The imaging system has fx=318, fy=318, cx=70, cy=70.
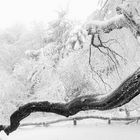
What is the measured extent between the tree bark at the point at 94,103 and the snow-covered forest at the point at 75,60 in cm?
9

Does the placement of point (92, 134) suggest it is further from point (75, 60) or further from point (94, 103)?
point (94, 103)

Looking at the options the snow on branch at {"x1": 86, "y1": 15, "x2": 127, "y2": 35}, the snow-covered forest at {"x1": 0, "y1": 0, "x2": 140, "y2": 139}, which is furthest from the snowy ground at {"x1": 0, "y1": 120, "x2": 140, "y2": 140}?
the snow on branch at {"x1": 86, "y1": 15, "x2": 127, "y2": 35}

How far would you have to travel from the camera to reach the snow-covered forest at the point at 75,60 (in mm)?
5827

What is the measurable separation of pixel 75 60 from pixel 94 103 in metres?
7.47

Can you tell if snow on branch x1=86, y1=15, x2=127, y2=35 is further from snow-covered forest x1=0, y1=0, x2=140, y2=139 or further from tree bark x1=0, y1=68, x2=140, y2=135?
tree bark x1=0, y1=68, x2=140, y2=135

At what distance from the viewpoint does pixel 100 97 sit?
4824mm

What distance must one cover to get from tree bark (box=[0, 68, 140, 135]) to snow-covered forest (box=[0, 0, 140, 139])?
0.09 metres

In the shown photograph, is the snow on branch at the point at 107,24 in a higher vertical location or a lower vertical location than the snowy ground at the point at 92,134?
higher

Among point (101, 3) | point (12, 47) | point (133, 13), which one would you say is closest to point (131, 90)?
point (133, 13)

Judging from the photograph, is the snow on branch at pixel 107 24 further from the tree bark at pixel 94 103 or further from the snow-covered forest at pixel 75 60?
the tree bark at pixel 94 103

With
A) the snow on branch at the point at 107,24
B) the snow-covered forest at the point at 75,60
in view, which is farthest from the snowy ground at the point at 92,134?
the snow on branch at the point at 107,24

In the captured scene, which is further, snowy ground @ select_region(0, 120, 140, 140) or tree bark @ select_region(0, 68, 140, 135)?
snowy ground @ select_region(0, 120, 140, 140)

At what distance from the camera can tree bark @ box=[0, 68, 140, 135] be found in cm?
441

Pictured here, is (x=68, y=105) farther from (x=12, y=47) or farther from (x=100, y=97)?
(x=12, y=47)
